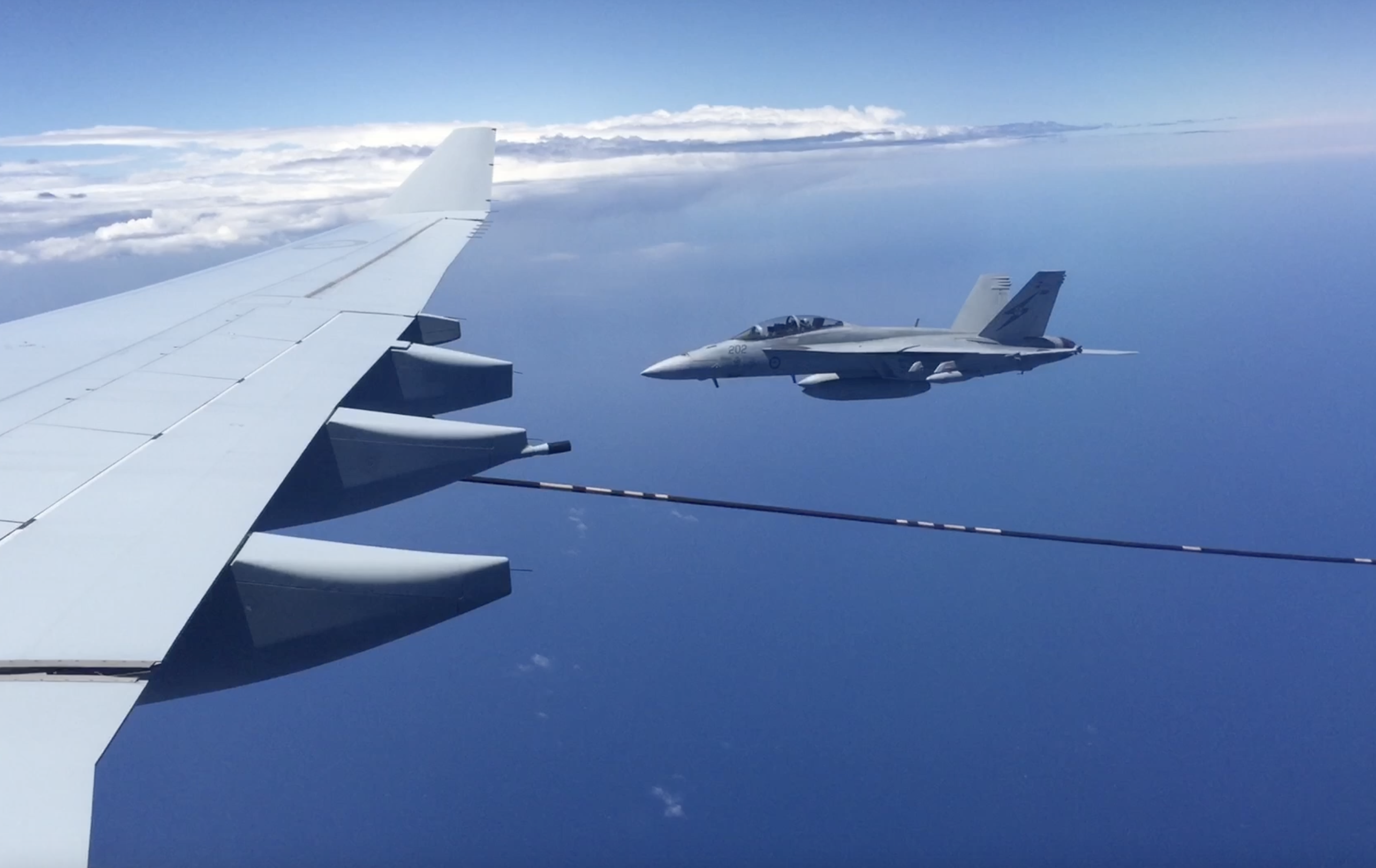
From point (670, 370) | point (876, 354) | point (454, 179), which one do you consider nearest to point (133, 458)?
point (454, 179)

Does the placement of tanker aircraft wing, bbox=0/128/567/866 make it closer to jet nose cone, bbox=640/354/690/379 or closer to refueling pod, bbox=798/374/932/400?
jet nose cone, bbox=640/354/690/379

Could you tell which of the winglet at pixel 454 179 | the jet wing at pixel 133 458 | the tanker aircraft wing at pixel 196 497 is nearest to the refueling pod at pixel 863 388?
the winglet at pixel 454 179

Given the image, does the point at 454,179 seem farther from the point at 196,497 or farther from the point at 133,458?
the point at 196,497

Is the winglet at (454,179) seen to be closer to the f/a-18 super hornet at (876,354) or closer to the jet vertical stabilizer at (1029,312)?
the f/a-18 super hornet at (876,354)

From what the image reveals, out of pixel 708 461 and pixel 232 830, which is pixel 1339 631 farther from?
pixel 232 830

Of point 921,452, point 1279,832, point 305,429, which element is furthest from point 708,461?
point 305,429
